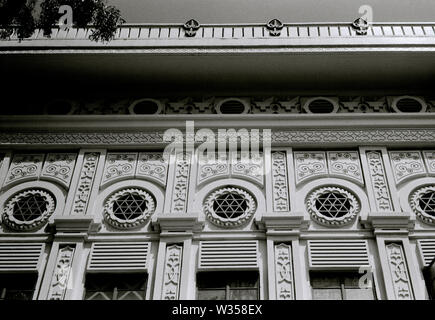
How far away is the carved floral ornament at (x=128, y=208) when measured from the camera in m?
7.56

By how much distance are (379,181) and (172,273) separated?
3.14 metres

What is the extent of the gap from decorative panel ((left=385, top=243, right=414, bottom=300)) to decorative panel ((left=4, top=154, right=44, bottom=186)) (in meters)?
4.95

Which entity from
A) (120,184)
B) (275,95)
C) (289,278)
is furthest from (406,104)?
(120,184)

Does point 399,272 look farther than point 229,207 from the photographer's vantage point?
No

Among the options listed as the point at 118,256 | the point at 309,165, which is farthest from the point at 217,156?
the point at 118,256

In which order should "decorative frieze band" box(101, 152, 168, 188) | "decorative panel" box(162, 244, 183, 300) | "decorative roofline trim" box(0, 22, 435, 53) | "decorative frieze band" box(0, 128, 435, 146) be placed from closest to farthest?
"decorative panel" box(162, 244, 183, 300) < "decorative frieze band" box(101, 152, 168, 188) < "decorative frieze band" box(0, 128, 435, 146) < "decorative roofline trim" box(0, 22, 435, 53)

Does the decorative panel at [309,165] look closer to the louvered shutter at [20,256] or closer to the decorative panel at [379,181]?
the decorative panel at [379,181]

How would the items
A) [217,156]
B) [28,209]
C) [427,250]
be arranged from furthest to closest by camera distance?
[217,156] < [28,209] < [427,250]

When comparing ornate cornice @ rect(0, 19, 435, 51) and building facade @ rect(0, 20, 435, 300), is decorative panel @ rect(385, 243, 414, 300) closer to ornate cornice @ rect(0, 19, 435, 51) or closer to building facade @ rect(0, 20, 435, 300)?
building facade @ rect(0, 20, 435, 300)

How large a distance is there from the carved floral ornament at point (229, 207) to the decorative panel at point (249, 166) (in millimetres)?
285

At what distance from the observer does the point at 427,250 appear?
719cm

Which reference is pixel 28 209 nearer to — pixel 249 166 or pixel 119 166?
pixel 119 166

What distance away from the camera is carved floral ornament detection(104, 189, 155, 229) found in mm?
7562

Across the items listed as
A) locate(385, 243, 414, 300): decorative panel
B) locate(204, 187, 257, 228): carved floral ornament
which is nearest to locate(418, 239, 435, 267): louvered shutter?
locate(385, 243, 414, 300): decorative panel
